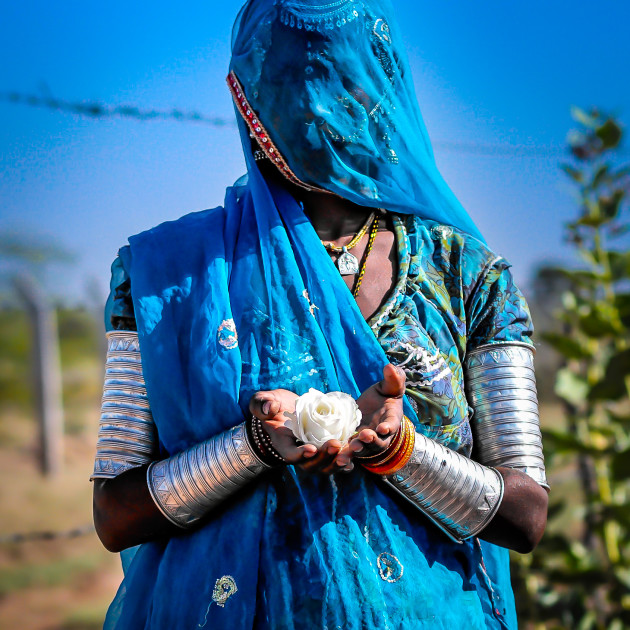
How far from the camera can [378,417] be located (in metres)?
1.51

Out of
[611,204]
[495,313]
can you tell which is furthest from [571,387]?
[495,313]

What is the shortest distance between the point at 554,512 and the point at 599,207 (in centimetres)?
153

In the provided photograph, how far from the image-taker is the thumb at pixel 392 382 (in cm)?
147

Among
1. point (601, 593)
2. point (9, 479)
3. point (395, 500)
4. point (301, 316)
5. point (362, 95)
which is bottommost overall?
point (601, 593)

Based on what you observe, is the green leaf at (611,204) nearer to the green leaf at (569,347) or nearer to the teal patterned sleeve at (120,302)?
the green leaf at (569,347)

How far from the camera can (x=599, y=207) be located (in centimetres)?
406

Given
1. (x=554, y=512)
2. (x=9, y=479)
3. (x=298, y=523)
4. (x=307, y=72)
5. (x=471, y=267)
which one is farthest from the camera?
(x=9, y=479)

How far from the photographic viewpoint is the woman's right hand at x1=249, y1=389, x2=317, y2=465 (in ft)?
Answer: 4.84

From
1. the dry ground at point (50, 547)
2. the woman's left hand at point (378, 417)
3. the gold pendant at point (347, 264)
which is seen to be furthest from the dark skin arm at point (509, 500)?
the dry ground at point (50, 547)

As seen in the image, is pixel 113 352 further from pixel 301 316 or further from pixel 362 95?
pixel 362 95

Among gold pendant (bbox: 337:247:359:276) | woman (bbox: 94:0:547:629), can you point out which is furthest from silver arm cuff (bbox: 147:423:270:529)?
gold pendant (bbox: 337:247:359:276)

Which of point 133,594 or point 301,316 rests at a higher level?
point 301,316

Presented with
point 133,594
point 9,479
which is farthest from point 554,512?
point 9,479

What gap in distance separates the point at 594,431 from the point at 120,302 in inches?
112
